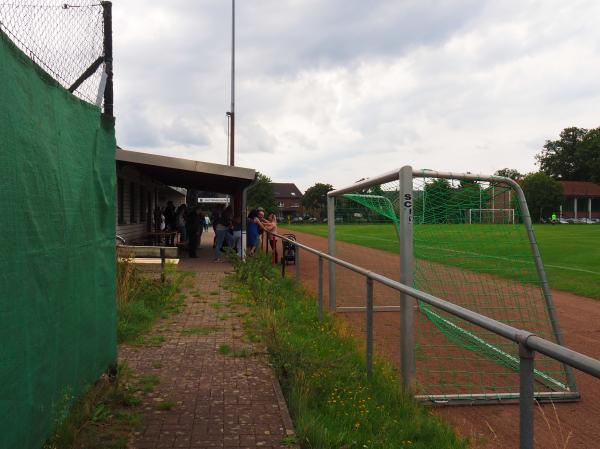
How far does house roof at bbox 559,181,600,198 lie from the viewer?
100562 mm

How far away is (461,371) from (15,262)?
14.1 feet

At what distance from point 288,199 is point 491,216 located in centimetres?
12175

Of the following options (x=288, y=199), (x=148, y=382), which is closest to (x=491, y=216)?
(x=148, y=382)

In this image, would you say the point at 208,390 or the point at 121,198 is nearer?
the point at 208,390

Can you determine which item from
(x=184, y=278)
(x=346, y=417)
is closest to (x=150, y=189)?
(x=184, y=278)

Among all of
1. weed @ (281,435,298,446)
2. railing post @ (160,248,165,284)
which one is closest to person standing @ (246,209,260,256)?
railing post @ (160,248,165,284)

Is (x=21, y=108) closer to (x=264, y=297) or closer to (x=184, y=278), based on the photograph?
(x=264, y=297)

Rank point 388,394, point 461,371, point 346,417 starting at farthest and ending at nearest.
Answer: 1. point 461,371
2. point 388,394
3. point 346,417

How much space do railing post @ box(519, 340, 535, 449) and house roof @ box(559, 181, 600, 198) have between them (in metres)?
106

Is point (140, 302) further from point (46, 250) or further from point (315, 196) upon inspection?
point (315, 196)

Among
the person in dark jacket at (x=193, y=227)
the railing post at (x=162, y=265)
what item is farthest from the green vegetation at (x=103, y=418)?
the person in dark jacket at (x=193, y=227)

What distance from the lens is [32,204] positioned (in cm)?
285

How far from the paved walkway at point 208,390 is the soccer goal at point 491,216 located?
2.81 m

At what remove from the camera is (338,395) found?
4500mm
